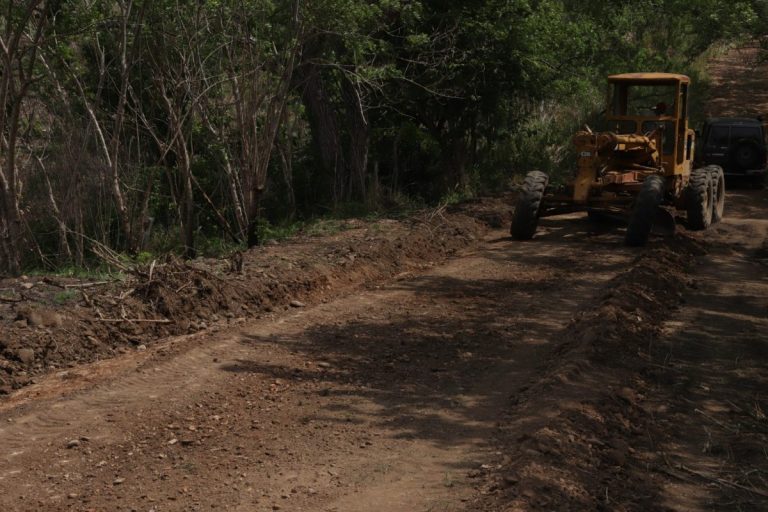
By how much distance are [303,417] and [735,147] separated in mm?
A: 18291

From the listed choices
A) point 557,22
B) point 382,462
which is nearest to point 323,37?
point 557,22

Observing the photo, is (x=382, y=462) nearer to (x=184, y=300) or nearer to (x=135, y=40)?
(x=184, y=300)

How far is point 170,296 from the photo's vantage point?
34.2ft

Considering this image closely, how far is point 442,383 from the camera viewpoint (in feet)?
27.9

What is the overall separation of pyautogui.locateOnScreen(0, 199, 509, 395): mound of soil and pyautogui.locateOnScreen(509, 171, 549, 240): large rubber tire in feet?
5.98

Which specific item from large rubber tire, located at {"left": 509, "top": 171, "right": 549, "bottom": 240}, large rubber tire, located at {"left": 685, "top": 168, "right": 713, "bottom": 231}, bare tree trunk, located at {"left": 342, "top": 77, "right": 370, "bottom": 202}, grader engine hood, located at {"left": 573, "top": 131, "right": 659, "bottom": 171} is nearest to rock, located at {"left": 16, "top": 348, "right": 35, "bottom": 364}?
large rubber tire, located at {"left": 509, "top": 171, "right": 549, "bottom": 240}

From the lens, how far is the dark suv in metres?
23.1

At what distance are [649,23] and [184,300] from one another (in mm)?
23807

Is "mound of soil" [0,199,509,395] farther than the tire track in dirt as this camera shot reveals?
Yes

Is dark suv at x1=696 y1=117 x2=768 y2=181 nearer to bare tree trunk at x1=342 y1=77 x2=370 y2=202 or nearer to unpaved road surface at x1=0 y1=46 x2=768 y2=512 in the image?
bare tree trunk at x1=342 y1=77 x2=370 y2=202

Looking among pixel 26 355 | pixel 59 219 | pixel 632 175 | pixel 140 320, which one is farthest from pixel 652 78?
pixel 26 355

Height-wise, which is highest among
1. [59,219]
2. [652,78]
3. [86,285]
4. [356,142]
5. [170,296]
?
[652,78]

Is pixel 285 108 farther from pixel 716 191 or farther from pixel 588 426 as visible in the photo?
pixel 588 426

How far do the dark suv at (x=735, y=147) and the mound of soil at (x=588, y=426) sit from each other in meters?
13.6
